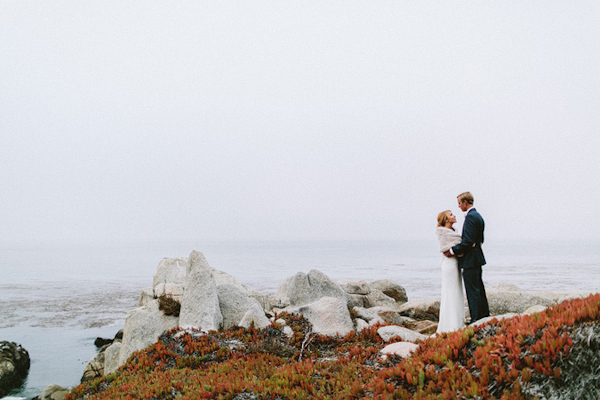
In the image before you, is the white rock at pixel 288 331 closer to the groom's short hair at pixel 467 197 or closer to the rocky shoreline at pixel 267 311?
the rocky shoreline at pixel 267 311

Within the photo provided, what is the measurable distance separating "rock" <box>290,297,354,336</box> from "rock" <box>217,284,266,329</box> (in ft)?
7.04

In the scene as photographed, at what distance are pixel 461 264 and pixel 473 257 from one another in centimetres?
45

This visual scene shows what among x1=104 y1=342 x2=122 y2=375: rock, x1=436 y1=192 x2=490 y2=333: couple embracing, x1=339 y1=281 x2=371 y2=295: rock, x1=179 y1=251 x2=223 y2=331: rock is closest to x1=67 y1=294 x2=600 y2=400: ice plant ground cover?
x1=436 y1=192 x2=490 y2=333: couple embracing

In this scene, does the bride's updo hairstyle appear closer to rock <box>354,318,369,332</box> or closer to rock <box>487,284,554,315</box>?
rock <box>354,318,369,332</box>

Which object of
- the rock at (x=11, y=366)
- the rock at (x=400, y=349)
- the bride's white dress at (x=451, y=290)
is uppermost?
the bride's white dress at (x=451, y=290)

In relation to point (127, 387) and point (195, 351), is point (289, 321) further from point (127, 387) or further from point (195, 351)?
point (127, 387)

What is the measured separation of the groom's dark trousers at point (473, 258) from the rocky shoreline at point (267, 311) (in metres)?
1.71

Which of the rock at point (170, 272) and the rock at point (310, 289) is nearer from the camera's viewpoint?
the rock at point (310, 289)

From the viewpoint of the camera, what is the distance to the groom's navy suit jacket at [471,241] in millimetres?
10477

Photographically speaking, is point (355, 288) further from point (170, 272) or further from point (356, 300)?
point (170, 272)

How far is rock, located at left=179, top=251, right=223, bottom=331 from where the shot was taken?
1326 centimetres

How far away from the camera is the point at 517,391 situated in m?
4.43

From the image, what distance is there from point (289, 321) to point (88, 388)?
5.46m

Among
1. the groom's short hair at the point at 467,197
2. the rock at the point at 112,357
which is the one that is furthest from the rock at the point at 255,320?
the rock at the point at 112,357
